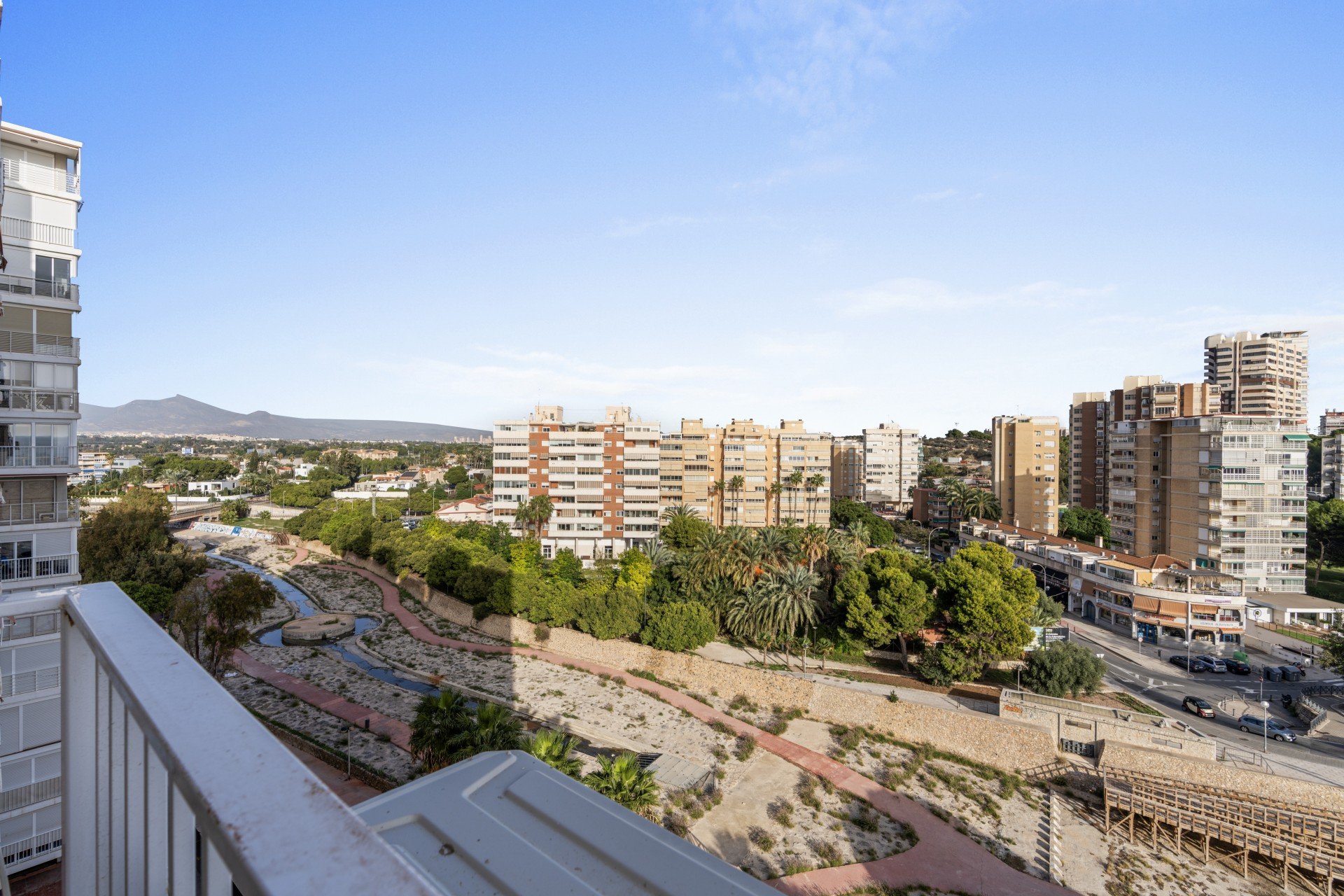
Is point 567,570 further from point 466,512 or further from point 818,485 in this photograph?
point 466,512

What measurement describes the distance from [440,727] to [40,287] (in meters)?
12.6

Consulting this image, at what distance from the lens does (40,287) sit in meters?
13.3

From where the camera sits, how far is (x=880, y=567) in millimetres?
28641

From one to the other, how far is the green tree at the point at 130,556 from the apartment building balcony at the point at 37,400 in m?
18.5

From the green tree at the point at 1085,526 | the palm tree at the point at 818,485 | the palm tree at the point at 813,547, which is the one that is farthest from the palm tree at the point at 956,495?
the palm tree at the point at 813,547

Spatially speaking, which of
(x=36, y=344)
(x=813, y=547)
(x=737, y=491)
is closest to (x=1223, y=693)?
(x=813, y=547)

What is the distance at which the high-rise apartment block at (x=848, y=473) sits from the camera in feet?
282

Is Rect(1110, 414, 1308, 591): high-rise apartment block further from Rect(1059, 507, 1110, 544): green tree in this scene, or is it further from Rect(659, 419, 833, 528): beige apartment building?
Rect(659, 419, 833, 528): beige apartment building

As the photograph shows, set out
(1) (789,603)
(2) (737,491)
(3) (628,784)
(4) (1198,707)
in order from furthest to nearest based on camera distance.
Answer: (2) (737,491), (1) (789,603), (4) (1198,707), (3) (628,784)

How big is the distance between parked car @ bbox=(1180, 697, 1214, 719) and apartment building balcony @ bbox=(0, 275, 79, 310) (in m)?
38.1

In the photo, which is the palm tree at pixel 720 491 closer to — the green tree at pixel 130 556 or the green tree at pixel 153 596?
the green tree at pixel 130 556

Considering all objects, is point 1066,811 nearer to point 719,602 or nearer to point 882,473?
point 719,602

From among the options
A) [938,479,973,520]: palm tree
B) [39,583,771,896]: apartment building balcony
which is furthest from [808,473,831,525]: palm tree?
[39,583,771,896]: apartment building balcony

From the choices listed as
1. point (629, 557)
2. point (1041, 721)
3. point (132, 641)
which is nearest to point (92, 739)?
point (132, 641)
